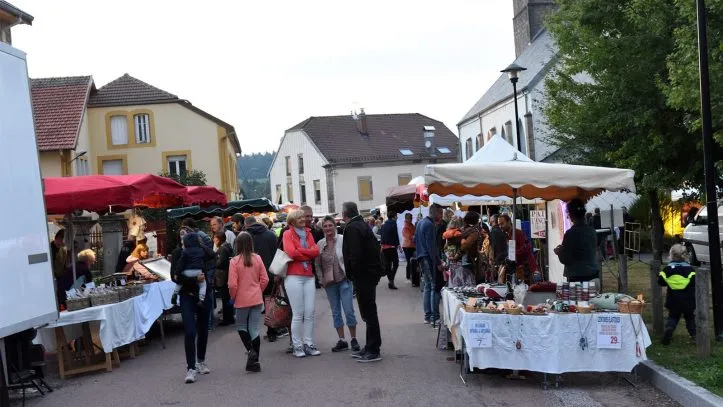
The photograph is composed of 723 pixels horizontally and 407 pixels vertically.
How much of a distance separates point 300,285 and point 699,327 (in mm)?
4792

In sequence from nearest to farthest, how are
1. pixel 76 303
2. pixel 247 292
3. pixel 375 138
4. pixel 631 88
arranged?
pixel 247 292
pixel 76 303
pixel 631 88
pixel 375 138

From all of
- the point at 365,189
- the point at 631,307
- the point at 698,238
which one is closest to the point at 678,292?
the point at 631,307

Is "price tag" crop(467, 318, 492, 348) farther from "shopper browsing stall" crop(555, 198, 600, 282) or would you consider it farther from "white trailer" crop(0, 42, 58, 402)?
"white trailer" crop(0, 42, 58, 402)

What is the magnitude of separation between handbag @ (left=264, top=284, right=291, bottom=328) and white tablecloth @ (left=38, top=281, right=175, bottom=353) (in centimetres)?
190

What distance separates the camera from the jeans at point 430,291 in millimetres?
12742

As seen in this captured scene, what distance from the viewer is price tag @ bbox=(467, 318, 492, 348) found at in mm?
8648

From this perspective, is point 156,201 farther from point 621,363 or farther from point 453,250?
point 621,363

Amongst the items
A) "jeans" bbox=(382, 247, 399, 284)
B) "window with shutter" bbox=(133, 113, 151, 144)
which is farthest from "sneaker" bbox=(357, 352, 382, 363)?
"window with shutter" bbox=(133, 113, 151, 144)

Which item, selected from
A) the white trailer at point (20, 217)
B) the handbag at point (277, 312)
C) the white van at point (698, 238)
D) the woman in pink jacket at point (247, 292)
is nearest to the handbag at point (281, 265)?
the woman in pink jacket at point (247, 292)

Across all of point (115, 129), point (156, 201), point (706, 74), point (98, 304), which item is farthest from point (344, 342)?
point (115, 129)

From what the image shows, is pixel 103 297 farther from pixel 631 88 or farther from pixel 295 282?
pixel 631 88

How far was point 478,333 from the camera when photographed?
28.5 ft

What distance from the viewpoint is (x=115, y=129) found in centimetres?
4388

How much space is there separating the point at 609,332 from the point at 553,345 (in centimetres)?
59
